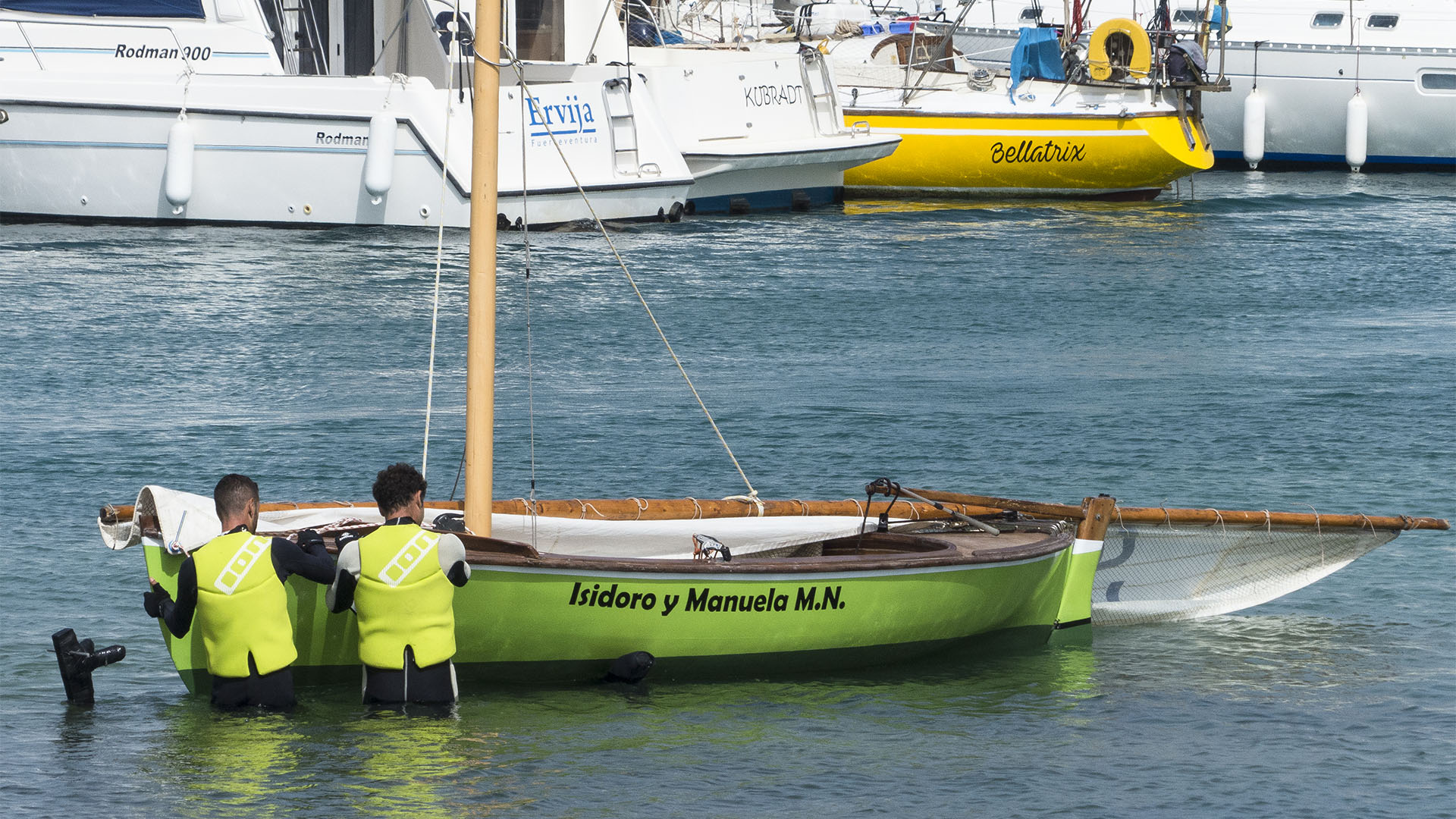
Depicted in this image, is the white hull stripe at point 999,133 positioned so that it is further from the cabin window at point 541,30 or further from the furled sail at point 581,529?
the furled sail at point 581,529

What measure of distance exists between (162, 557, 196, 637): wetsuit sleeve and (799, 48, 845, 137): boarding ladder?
923 inches

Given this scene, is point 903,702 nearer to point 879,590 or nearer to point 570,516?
point 879,590

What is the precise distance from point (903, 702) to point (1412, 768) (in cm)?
233

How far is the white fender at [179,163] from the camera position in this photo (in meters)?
24.5

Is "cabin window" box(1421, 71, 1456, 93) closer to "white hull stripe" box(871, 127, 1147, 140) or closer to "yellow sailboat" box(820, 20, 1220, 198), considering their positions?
"yellow sailboat" box(820, 20, 1220, 198)

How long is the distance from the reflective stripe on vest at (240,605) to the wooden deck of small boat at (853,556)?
87 cm

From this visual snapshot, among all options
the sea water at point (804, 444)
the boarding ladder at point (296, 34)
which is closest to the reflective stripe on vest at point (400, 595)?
the sea water at point (804, 444)

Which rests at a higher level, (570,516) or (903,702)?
(570,516)

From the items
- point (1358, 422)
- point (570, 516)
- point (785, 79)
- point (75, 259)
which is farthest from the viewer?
point (785, 79)

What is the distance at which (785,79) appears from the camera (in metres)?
30.6

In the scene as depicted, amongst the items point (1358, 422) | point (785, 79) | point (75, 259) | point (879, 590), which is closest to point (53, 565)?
point (879, 590)

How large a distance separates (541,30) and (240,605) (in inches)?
826

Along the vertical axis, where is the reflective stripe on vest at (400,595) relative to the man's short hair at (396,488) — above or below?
below

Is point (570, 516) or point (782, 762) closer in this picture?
point (782, 762)
